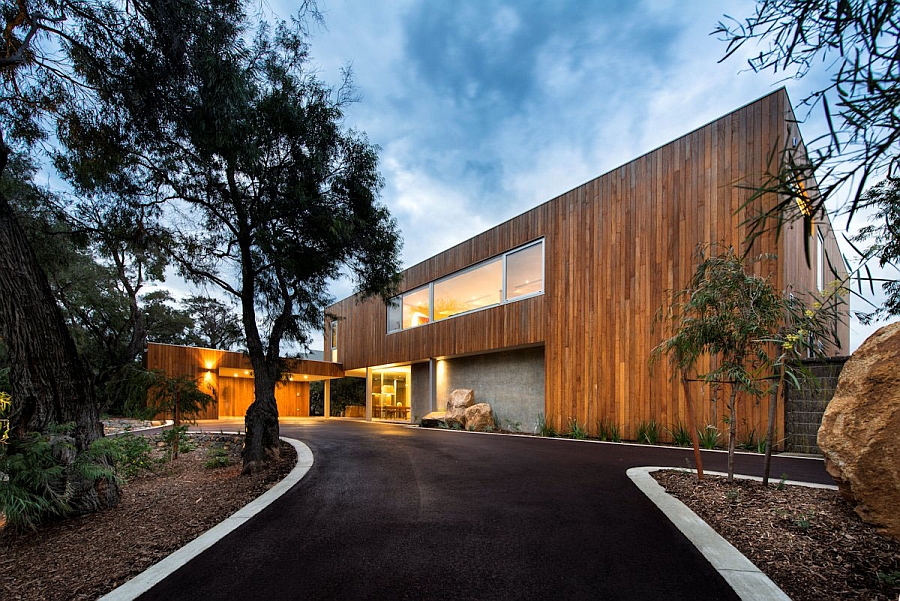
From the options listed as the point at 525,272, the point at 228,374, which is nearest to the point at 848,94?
the point at 525,272

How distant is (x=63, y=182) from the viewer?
6.68m

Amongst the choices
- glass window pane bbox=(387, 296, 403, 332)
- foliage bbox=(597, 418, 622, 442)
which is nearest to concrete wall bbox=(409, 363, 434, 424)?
glass window pane bbox=(387, 296, 403, 332)

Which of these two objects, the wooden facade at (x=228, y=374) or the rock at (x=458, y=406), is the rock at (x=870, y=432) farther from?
the wooden facade at (x=228, y=374)

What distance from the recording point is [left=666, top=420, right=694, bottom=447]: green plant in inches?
320

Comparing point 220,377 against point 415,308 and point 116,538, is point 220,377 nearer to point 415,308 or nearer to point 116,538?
point 415,308

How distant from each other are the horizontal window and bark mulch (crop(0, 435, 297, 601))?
16.1 feet

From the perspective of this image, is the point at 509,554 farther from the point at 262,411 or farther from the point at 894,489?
the point at 262,411

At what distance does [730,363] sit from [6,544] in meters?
6.28

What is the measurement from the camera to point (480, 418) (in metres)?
12.9

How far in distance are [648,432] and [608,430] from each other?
940 mm

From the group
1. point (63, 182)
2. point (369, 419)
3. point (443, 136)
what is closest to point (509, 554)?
point (63, 182)

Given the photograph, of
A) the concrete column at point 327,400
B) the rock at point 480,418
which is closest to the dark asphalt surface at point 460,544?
the rock at point 480,418

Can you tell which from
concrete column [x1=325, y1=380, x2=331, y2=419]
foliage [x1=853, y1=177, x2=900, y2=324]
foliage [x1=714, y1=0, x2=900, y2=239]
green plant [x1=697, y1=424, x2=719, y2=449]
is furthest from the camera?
concrete column [x1=325, y1=380, x2=331, y2=419]

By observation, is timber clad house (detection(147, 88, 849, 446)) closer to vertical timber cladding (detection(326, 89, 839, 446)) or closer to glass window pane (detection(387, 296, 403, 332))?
vertical timber cladding (detection(326, 89, 839, 446))
